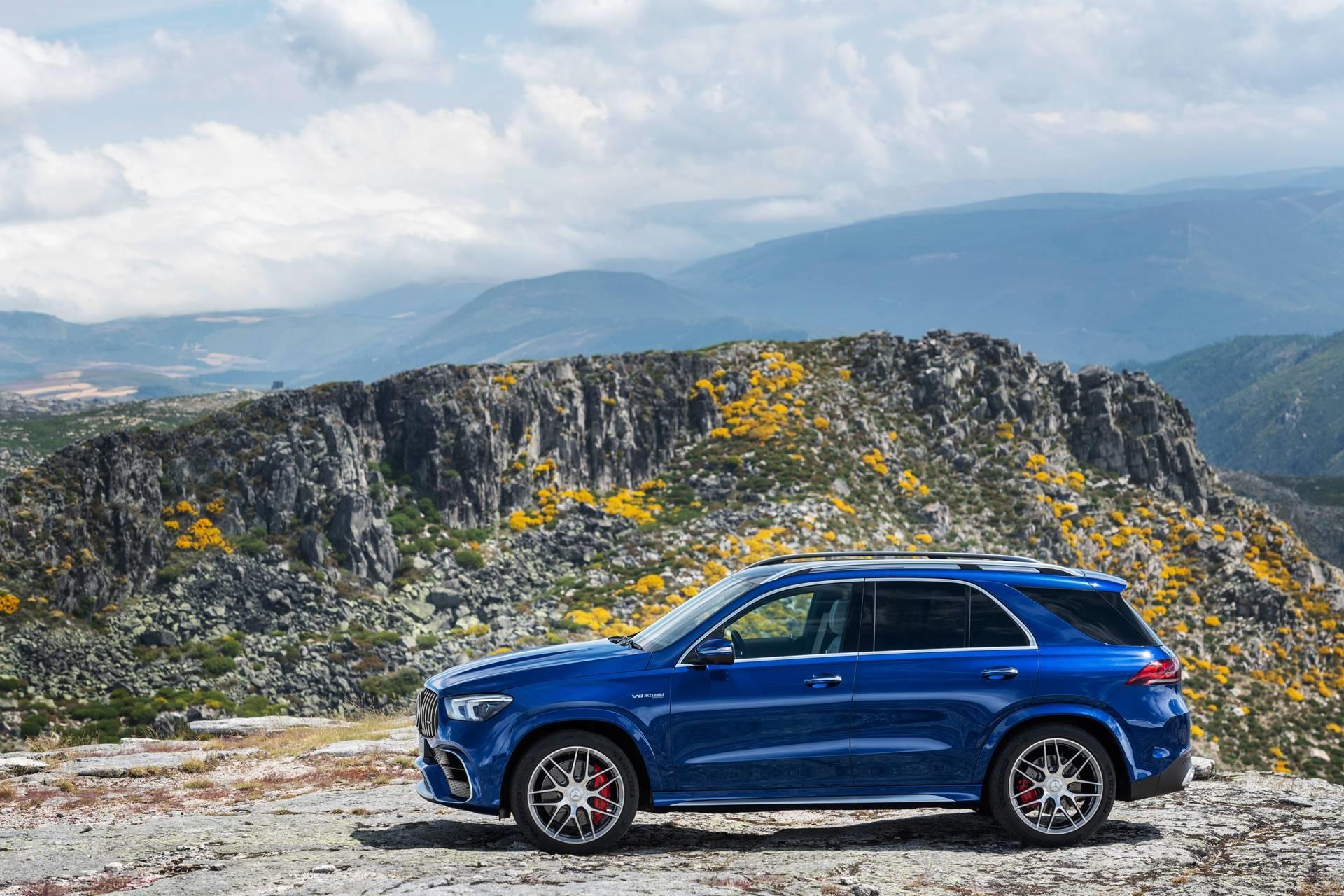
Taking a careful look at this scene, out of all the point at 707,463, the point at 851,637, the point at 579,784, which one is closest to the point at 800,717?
the point at 851,637

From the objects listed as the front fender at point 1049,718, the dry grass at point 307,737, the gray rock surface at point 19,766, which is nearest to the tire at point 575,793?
the front fender at point 1049,718

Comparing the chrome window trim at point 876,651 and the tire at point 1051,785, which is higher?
the chrome window trim at point 876,651

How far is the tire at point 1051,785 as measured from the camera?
9.85 m

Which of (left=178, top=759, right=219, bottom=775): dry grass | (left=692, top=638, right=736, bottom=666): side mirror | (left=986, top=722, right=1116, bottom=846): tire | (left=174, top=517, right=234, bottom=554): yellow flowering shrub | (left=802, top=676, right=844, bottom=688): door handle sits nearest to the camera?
A: (left=692, top=638, right=736, bottom=666): side mirror

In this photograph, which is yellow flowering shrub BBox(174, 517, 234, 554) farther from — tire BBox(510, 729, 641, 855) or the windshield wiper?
tire BBox(510, 729, 641, 855)

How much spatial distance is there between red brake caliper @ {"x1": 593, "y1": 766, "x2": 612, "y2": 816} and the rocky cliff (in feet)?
96.4

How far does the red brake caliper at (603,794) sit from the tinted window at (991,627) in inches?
136

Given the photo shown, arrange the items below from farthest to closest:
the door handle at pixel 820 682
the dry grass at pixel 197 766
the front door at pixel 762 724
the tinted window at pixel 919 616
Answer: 1. the dry grass at pixel 197 766
2. the tinted window at pixel 919 616
3. the door handle at pixel 820 682
4. the front door at pixel 762 724

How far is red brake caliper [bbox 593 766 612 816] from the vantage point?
9609mm

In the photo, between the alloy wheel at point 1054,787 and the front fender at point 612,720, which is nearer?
the front fender at point 612,720

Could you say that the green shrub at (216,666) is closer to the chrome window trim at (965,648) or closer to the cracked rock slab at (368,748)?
the cracked rock slab at (368,748)

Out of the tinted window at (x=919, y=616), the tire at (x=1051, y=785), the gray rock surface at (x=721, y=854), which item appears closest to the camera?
the gray rock surface at (x=721, y=854)

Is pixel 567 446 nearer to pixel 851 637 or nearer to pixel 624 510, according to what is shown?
pixel 624 510

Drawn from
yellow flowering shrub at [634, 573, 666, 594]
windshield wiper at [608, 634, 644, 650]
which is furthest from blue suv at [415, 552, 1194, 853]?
yellow flowering shrub at [634, 573, 666, 594]
